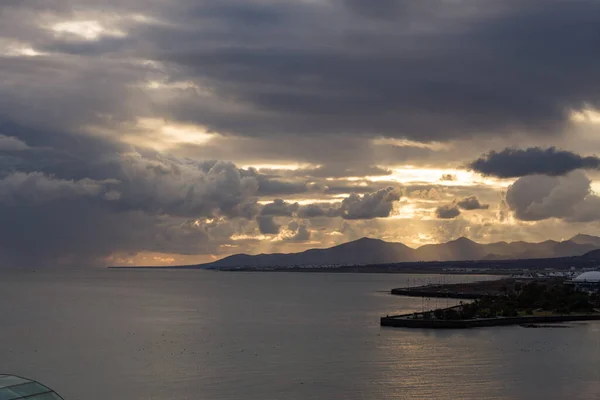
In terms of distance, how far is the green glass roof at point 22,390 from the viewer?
21500 millimetres

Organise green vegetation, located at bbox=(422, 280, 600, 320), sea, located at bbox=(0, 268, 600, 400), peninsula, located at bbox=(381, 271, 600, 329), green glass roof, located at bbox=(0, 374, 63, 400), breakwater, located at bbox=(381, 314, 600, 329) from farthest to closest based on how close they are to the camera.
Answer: green vegetation, located at bbox=(422, 280, 600, 320)
peninsula, located at bbox=(381, 271, 600, 329)
breakwater, located at bbox=(381, 314, 600, 329)
sea, located at bbox=(0, 268, 600, 400)
green glass roof, located at bbox=(0, 374, 63, 400)

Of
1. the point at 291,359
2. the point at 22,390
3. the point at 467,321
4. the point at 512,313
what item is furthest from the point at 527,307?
the point at 22,390

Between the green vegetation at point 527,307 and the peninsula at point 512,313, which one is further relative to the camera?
the green vegetation at point 527,307

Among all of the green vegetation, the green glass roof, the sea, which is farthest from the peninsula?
the green glass roof

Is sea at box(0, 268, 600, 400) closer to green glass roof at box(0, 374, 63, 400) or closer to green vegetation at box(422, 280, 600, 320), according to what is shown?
green vegetation at box(422, 280, 600, 320)

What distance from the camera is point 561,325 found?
98312 millimetres

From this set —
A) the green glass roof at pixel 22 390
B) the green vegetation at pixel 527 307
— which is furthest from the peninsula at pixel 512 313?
the green glass roof at pixel 22 390

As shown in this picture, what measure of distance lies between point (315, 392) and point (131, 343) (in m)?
36.0

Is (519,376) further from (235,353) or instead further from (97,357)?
(97,357)

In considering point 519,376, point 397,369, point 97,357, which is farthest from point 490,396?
point 97,357

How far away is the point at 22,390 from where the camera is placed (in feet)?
71.7

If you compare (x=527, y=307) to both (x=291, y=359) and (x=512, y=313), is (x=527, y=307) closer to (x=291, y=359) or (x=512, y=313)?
(x=512, y=313)

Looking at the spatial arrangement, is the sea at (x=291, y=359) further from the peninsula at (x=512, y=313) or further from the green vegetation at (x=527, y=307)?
the green vegetation at (x=527, y=307)

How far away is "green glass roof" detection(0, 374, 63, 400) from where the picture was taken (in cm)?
2150
